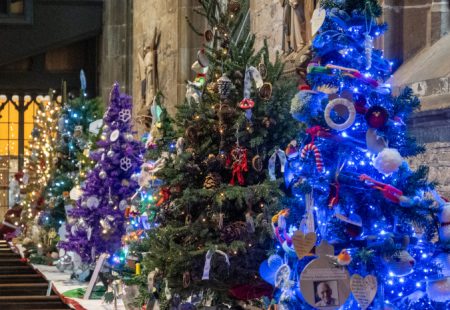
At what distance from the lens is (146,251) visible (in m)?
8.91

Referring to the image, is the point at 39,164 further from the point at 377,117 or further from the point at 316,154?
the point at 377,117

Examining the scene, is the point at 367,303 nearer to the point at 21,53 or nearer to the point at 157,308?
the point at 157,308

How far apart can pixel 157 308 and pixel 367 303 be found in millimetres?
3265

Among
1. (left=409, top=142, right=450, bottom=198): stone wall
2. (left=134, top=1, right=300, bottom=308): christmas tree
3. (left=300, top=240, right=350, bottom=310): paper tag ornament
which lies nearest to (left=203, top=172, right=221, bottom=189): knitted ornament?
(left=134, top=1, right=300, bottom=308): christmas tree

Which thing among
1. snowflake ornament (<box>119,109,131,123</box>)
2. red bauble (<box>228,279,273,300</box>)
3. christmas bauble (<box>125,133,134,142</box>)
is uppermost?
snowflake ornament (<box>119,109,131,123</box>)

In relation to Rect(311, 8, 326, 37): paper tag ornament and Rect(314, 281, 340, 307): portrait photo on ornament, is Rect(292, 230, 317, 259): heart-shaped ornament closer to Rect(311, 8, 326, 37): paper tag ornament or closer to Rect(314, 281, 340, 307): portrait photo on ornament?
Rect(314, 281, 340, 307): portrait photo on ornament

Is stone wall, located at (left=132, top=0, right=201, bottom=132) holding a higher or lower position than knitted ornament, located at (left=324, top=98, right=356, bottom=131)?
higher

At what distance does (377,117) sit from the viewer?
5754 millimetres

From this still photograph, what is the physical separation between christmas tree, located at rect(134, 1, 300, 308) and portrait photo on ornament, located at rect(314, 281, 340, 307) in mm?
2068

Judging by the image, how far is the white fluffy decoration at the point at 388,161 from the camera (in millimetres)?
5617

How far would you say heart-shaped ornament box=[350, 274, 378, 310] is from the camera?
5.64 metres

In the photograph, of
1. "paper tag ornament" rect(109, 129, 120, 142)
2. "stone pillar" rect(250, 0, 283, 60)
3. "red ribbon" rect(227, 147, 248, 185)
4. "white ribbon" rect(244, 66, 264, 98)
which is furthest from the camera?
"paper tag ornament" rect(109, 129, 120, 142)

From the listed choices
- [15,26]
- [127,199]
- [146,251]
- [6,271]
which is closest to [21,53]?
[15,26]

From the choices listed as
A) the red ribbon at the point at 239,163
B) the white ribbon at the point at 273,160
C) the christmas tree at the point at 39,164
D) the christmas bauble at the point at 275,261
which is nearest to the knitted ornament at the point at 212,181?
the red ribbon at the point at 239,163
